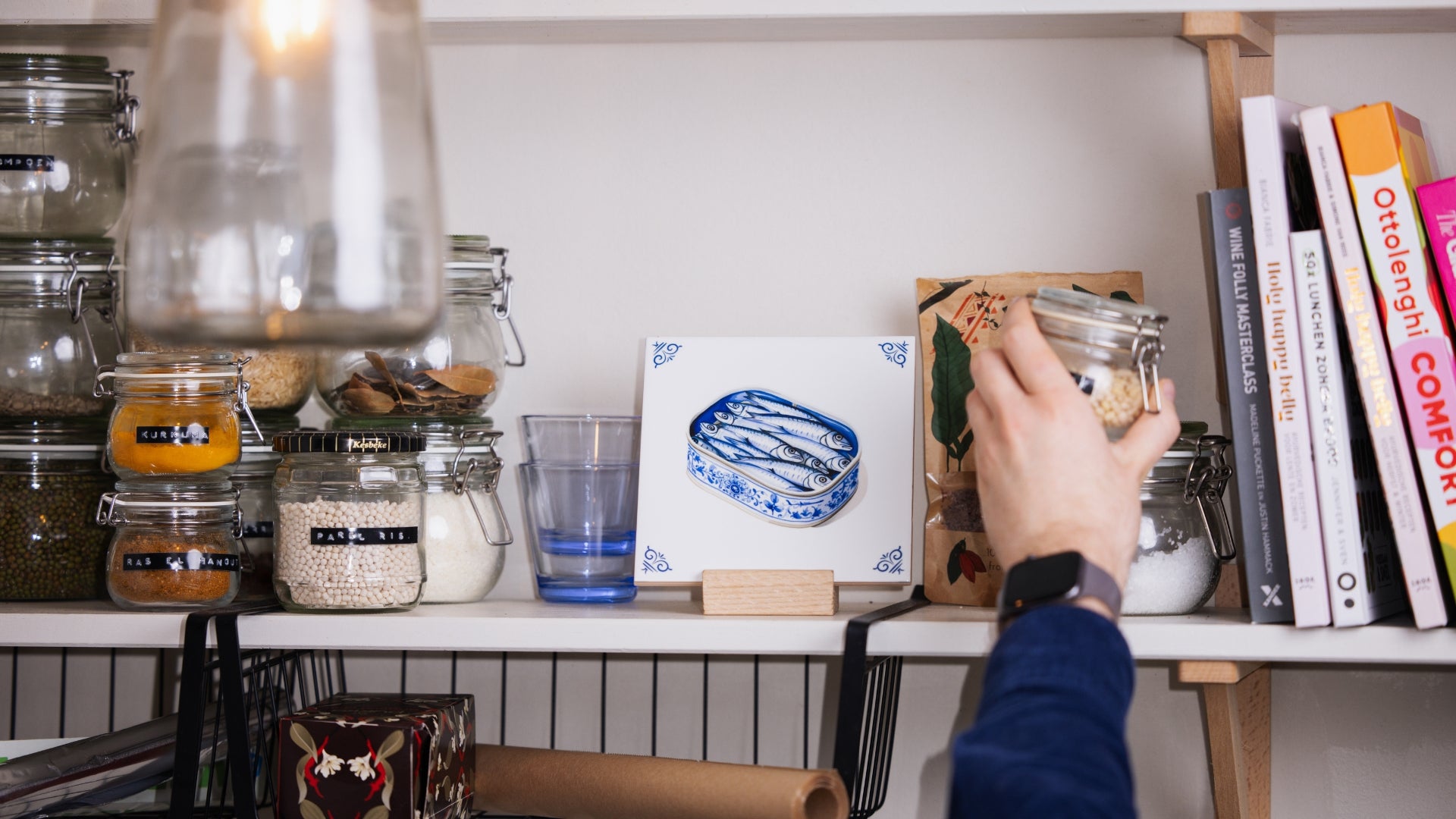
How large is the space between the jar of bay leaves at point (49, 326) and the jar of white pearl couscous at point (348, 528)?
0.25m

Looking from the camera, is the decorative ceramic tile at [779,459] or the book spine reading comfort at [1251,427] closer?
the book spine reading comfort at [1251,427]

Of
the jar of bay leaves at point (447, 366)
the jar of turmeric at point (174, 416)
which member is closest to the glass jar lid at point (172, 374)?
the jar of turmeric at point (174, 416)

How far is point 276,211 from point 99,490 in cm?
78

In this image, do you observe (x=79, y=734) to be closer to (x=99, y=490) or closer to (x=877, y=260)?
(x=99, y=490)

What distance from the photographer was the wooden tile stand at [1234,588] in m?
1.02

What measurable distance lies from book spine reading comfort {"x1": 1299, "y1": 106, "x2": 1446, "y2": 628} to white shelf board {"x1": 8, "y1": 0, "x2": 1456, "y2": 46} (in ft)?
0.79

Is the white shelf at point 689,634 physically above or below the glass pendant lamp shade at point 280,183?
below

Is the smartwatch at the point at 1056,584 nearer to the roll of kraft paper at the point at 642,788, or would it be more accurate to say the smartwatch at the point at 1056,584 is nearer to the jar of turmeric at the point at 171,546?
the roll of kraft paper at the point at 642,788

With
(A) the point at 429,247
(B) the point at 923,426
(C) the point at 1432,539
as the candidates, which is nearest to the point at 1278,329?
(C) the point at 1432,539

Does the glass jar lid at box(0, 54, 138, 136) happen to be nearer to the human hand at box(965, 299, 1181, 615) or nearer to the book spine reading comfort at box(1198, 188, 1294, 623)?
the human hand at box(965, 299, 1181, 615)

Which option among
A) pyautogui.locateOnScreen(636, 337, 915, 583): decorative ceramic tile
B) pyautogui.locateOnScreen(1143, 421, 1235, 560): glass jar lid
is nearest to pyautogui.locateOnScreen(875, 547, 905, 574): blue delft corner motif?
pyautogui.locateOnScreen(636, 337, 915, 583): decorative ceramic tile

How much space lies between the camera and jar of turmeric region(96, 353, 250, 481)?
99 centimetres

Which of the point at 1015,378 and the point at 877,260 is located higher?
the point at 877,260

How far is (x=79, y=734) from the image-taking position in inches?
49.3
